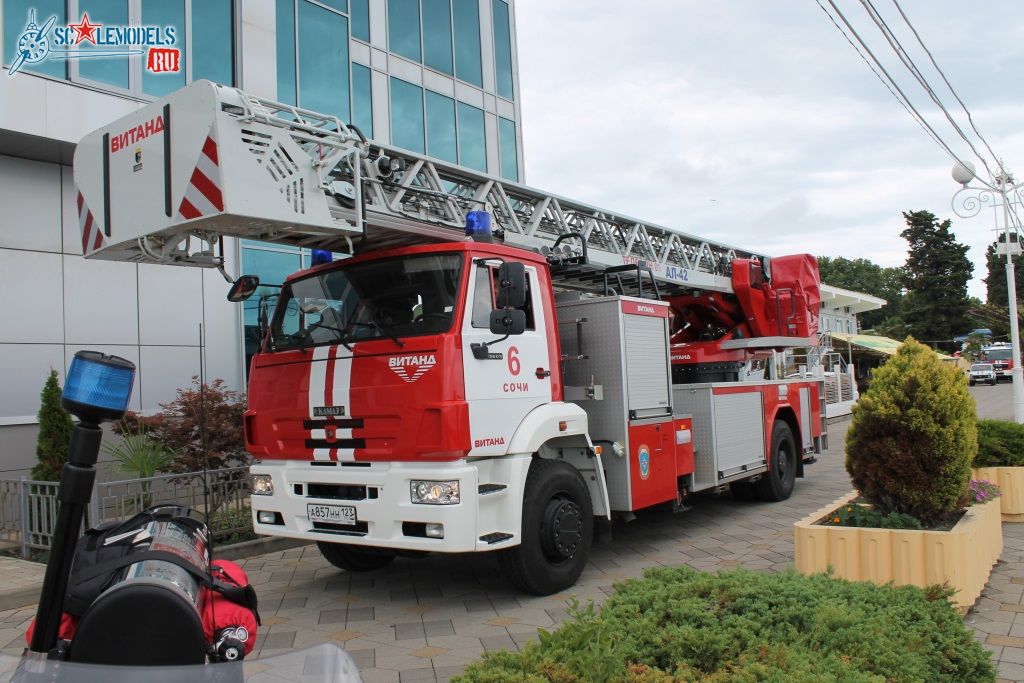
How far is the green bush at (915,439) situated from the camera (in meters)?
5.50

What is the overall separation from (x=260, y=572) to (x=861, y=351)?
39154 mm

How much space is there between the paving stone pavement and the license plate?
0.71 m

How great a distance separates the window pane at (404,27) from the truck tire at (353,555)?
1298cm

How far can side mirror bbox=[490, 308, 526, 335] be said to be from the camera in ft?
17.7

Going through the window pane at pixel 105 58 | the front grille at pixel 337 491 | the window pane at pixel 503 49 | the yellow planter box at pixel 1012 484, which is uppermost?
the window pane at pixel 503 49

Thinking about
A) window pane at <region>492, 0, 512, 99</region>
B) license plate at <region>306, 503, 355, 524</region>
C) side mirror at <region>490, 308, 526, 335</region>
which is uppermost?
window pane at <region>492, 0, 512, 99</region>

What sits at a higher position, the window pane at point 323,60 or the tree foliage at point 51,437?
the window pane at point 323,60

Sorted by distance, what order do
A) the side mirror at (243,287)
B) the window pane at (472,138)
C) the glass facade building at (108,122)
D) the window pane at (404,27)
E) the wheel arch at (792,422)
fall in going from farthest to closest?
1. the window pane at (472,138)
2. the window pane at (404,27)
3. the wheel arch at (792,422)
4. the glass facade building at (108,122)
5. the side mirror at (243,287)

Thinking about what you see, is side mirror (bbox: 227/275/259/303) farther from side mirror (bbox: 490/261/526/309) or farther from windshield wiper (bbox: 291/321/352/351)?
side mirror (bbox: 490/261/526/309)

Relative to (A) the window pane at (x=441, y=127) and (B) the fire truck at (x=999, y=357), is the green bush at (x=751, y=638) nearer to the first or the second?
(A) the window pane at (x=441, y=127)

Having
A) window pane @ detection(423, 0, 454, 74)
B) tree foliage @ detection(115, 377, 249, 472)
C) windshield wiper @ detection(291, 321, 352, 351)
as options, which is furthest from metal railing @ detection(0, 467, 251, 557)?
window pane @ detection(423, 0, 454, 74)

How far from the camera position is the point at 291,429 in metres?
5.80

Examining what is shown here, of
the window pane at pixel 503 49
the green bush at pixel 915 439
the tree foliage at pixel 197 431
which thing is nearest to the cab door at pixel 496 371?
the green bush at pixel 915 439

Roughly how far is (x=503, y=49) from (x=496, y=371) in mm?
16711
